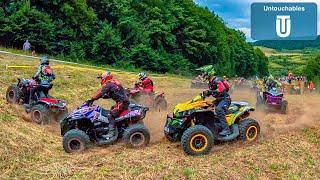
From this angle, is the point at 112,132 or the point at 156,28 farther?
the point at 156,28

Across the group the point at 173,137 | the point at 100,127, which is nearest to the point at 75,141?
the point at 100,127

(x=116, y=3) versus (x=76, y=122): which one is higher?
(x=116, y=3)

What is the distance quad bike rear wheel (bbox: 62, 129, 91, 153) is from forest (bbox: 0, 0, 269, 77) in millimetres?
36799

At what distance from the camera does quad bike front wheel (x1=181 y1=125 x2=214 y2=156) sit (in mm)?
12242

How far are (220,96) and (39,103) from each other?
6.34 meters

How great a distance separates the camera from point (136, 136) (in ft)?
43.5

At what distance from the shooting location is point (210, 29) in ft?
277

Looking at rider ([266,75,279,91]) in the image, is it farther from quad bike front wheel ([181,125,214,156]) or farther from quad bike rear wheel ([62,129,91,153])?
quad bike rear wheel ([62,129,91,153])

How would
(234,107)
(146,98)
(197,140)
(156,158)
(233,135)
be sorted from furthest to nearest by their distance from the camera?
(146,98), (234,107), (233,135), (197,140), (156,158)

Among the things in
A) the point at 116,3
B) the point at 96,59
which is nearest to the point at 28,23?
the point at 96,59

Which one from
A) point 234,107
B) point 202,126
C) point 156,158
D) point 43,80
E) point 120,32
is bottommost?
point 156,158

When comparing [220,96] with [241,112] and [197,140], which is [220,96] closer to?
[241,112]

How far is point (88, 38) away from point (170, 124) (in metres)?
45.0

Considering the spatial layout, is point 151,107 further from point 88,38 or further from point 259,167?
point 88,38
